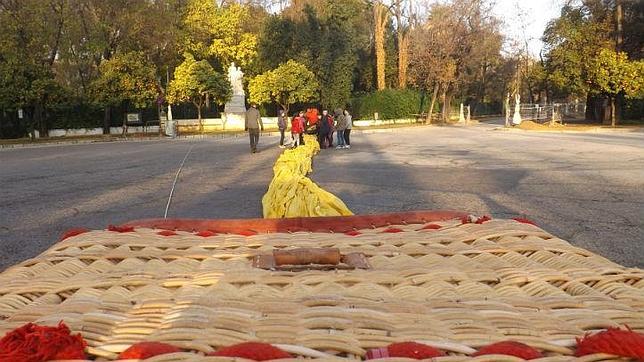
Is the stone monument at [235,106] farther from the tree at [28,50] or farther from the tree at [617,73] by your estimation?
the tree at [617,73]

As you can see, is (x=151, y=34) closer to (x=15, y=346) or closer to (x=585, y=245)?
(x=585, y=245)

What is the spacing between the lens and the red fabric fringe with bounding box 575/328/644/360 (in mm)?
1186

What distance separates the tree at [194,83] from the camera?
41.8 metres

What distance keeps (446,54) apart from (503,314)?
51.0m

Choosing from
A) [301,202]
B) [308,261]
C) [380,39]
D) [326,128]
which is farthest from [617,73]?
[308,261]

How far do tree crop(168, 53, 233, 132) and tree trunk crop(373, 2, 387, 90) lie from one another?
15.9 meters

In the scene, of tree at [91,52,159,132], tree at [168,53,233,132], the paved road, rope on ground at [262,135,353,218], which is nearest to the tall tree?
tree at [168,53,233,132]

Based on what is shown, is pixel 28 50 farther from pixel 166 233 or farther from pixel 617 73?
pixel 166 233

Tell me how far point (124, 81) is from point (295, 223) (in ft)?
122

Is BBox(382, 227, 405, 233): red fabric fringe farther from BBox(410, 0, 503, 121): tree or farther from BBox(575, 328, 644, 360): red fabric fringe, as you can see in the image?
BBox(410, 0, 503, 121): tree

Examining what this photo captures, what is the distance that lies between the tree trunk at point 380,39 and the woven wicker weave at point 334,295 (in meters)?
52.3

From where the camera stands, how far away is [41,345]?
1.22 meters

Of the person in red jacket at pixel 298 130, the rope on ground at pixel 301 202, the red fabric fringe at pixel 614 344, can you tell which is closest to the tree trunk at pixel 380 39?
the person in red jacket at pixel 298 130

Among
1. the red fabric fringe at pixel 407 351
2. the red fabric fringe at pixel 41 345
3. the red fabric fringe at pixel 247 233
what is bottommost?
the red fabric fringe at pixel 247 233
